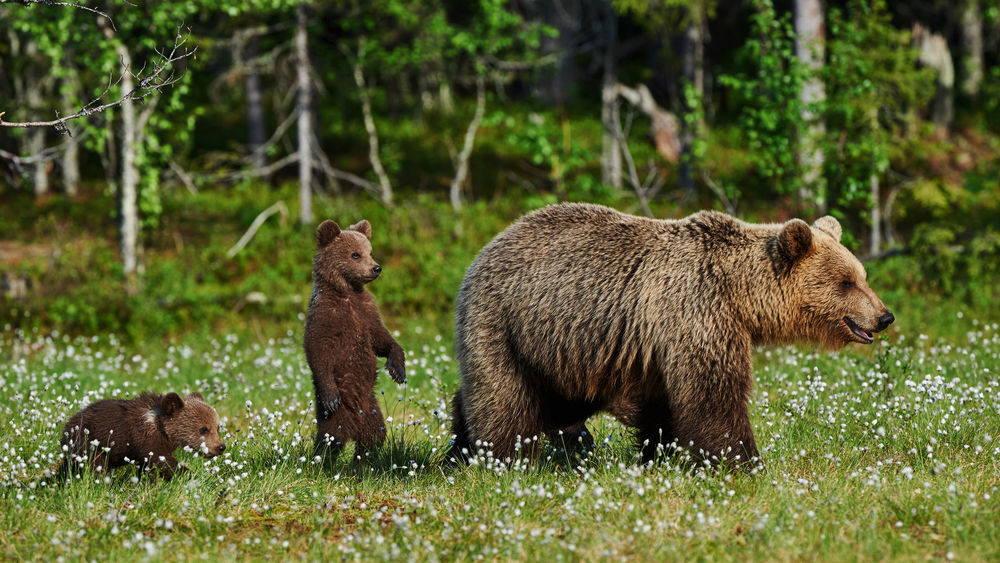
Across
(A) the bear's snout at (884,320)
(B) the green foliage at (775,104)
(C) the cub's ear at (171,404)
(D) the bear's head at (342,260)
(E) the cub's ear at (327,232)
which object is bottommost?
(C) the cub's ear at (171,404)

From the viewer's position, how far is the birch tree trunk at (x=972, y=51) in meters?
24.9

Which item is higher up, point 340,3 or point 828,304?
point 340,3

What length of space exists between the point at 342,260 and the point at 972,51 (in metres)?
24.2

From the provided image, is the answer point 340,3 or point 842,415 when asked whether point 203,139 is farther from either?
point 842,415

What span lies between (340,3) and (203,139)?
34.1 ft

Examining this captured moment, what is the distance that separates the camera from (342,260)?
704cm

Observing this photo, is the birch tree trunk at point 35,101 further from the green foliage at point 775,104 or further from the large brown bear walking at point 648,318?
the large brown bear walking at point 648,318

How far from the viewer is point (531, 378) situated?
21.4 feet

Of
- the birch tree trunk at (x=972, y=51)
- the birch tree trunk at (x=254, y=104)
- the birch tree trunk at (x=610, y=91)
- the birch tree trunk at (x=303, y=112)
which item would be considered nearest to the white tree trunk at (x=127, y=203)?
the birch tree trunk at (x=303, y=112)

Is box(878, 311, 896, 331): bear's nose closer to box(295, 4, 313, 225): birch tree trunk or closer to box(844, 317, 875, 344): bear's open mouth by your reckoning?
box(844, 317, 875, 344): bear's open mouth

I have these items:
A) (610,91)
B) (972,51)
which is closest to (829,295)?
(610,91)

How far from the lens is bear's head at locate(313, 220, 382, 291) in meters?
7.03

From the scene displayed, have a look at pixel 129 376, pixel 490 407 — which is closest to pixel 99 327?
pixel 129 376

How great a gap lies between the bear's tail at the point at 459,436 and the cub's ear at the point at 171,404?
6.18ft
